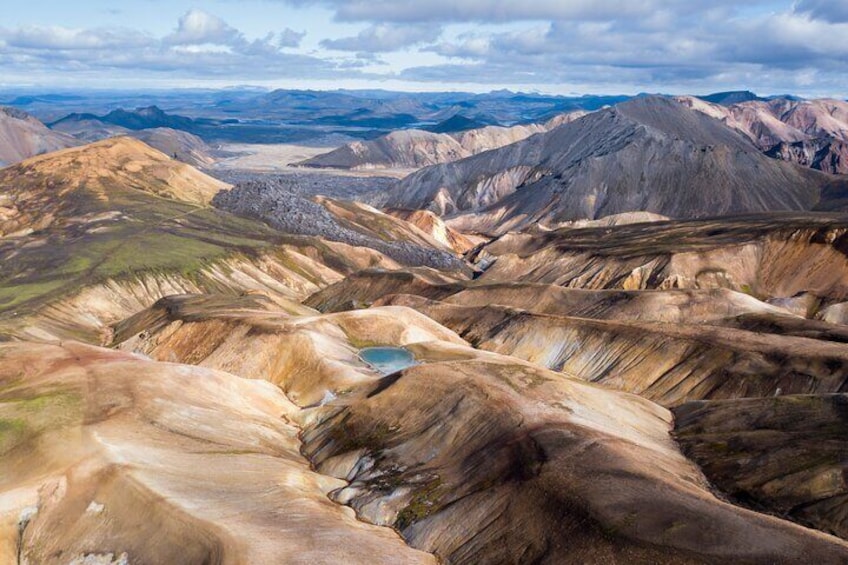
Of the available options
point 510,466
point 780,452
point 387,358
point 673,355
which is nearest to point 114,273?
point 387,358

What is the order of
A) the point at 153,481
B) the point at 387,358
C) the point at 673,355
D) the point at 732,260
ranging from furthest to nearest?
the point at 732,260, the point at 387,358, the point at 673,355, the point at 153,481

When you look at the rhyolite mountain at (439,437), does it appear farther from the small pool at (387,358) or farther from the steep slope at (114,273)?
the steep slope at (114,273)

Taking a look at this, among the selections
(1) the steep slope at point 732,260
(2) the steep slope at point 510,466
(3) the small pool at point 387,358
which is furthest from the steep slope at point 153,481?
(1) the steep slope at point 732,260

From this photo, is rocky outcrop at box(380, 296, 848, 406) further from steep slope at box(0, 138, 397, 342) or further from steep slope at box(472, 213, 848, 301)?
steep slope at box(0, 138, 397, 342)

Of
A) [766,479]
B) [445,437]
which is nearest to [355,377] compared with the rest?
[445,437]

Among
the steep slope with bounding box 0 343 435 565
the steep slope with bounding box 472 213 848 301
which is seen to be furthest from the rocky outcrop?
the steep slope with bounding box 472 213 848 301

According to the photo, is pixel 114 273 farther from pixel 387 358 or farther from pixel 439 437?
pixel 439 437
